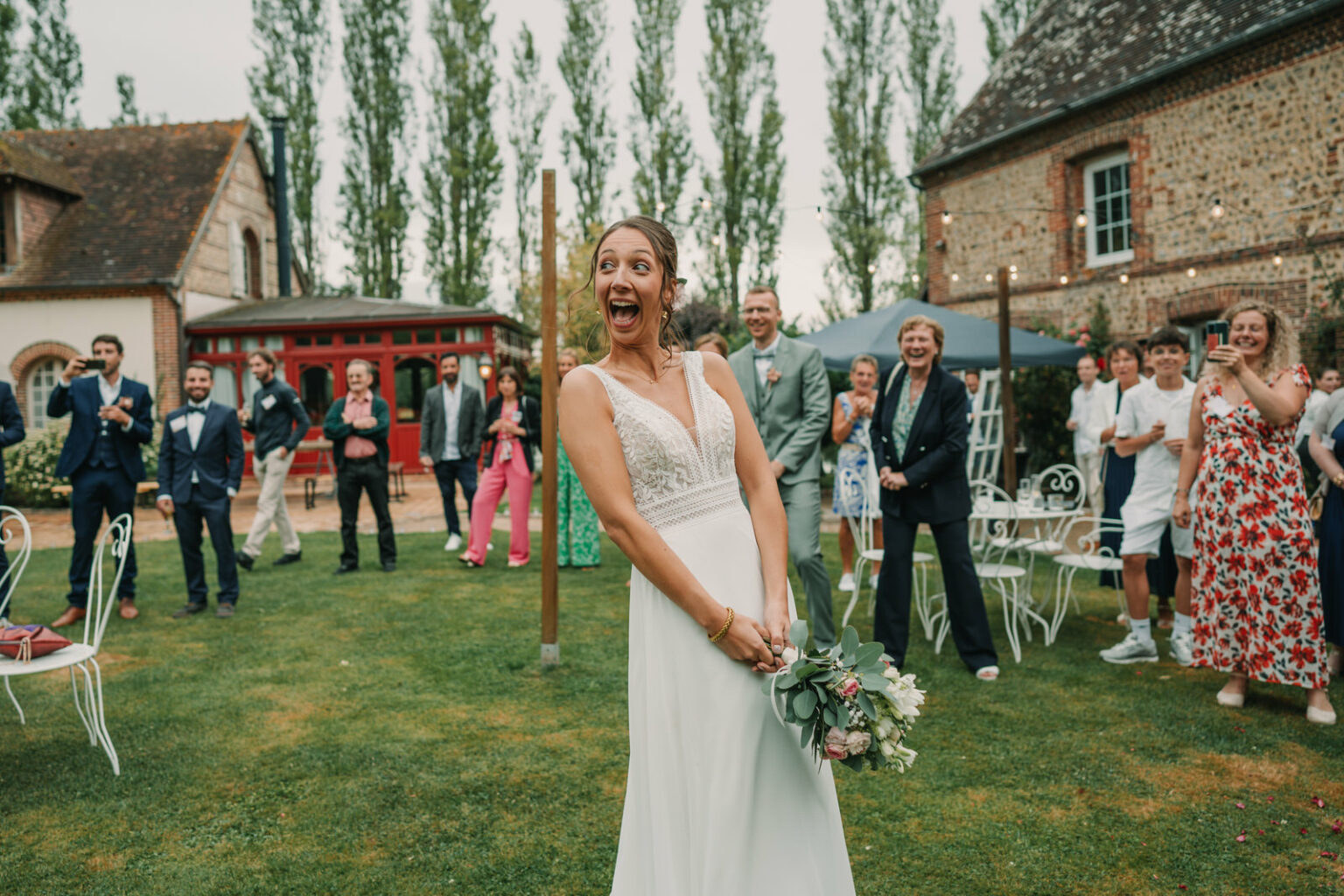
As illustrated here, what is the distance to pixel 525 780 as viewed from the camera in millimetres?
3857

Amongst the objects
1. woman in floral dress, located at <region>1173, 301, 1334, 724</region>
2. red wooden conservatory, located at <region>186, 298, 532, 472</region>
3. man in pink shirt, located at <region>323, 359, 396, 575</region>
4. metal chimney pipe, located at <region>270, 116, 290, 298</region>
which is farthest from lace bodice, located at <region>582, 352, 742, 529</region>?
metal chimney pipe, located at <region>270, 116, 290, 298</region>

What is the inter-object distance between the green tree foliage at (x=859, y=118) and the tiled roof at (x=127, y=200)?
16543 millimetres

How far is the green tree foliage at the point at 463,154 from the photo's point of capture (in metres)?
26.8

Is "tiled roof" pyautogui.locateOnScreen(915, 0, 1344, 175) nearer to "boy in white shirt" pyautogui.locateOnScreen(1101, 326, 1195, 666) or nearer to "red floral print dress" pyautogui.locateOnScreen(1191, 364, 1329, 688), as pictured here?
"boy in white shirt" pyautogui.locateOnScreen(1101, 326, 1195, 666)

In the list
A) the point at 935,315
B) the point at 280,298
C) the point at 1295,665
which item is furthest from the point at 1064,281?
the point at 280,298

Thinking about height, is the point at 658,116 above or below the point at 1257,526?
above

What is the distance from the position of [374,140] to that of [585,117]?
653 cm

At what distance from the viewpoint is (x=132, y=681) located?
536 centimetres

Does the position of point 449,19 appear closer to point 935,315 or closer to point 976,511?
point 935,315

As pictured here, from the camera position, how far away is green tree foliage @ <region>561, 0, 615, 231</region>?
27688mm

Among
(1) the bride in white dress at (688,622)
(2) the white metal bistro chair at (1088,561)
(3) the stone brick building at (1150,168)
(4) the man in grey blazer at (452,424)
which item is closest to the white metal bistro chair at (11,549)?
(1) the bride in white dress at (688,622)

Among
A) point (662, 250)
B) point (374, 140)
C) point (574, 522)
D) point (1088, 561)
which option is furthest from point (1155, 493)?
point (374, 140)

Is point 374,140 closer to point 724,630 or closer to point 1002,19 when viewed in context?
point 1002,19

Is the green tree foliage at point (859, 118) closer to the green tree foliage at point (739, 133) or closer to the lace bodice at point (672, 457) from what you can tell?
the green tree foliage at point (739, 133)
